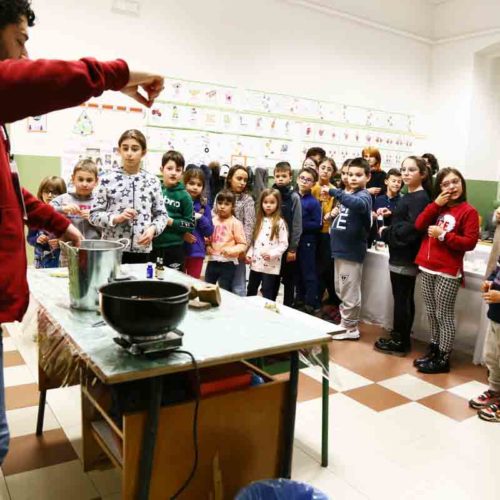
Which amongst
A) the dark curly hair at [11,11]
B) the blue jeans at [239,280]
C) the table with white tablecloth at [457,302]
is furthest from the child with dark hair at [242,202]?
the dark curly hair at [11,11]

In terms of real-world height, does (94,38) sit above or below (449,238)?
above

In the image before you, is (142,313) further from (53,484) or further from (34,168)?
(34,168)

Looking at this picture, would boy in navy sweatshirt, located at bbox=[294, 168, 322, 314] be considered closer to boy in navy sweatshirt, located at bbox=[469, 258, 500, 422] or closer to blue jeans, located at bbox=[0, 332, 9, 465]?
boy in navy sweatshirt, located at bbox=[469, 258, 500, 422]

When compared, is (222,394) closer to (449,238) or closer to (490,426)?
(490,426)

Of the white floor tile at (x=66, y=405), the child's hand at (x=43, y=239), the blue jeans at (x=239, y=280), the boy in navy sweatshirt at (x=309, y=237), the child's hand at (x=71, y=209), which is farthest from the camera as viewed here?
the boy in navy sweatshirt at (x=309, y=237)

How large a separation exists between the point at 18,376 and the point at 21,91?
7.32 ft

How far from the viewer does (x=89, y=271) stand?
1.66 m

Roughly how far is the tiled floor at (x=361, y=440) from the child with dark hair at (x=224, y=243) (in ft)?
3.41

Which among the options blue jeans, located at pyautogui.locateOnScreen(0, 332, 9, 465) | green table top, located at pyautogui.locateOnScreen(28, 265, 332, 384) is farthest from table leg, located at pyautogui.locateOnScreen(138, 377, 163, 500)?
blue jeans, located at pyautogui.locateOnScreen(0, 332, 9, 465)

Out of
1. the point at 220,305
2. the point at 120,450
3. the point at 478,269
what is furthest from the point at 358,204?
the point at 120,450

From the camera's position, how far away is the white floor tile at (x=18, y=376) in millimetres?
2716

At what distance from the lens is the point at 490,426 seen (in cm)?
246

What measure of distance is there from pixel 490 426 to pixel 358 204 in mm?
1561

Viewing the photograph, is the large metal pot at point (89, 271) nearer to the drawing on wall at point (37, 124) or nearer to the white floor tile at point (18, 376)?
the white floor tile at point (18, 376)
